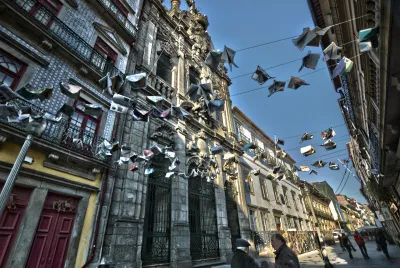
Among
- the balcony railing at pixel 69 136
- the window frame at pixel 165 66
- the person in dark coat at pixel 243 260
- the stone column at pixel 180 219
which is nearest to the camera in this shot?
the person in dark coat at pixel 243 260

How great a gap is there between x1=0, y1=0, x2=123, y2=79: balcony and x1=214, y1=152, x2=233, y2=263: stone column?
326 inches

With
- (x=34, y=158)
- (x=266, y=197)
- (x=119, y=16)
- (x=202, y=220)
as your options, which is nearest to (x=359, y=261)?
(x=266, y=197)

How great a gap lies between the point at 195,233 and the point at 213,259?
1478mm

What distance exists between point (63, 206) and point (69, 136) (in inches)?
80.3

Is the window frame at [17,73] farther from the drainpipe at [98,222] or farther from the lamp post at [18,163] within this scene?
the drainpipe at [98,222]

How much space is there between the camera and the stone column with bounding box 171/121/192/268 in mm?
7555

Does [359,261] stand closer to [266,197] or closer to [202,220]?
[266,197]

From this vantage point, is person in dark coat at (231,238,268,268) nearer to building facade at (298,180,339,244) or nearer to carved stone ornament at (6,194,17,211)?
carved stone ornament at (6,194,17,211)

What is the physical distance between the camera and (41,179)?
17.1ft

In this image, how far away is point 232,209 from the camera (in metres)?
12.3

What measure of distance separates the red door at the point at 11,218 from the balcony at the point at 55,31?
4.69m

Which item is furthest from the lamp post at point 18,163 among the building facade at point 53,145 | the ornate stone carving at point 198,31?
the ornate stone carving at point 198,31

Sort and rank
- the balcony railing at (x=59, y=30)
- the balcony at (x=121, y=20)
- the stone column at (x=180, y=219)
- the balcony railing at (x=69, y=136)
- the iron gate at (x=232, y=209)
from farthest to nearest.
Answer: the iron gate at (x=232, y=209), the balcony at (x=121, y=20), the stone column at (x=180, y=219), the balcony railing at (x=59, y=30), the balcony railing at (x=69, y=136)

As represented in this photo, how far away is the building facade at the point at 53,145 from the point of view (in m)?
4.74
